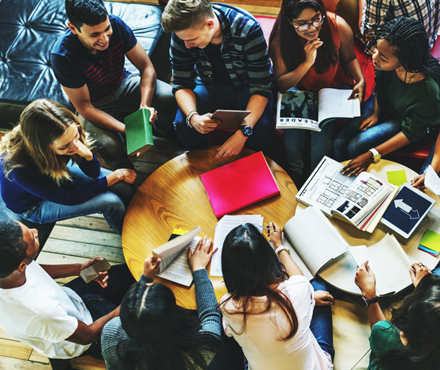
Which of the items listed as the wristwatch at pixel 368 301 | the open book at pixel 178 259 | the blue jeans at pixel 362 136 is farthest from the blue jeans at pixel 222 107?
the wristwatch at pixel 368 301

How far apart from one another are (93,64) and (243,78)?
881 millimetres

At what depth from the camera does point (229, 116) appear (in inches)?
77.8

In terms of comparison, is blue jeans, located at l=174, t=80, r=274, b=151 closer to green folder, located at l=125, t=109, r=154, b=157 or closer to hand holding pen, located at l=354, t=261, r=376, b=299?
green folder, located at l=125, t=109, r=154, b=157

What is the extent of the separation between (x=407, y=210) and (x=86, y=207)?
165cm

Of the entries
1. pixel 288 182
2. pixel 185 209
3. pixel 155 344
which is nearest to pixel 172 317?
pixel 155 344

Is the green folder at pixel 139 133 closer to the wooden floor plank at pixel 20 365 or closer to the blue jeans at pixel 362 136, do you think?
the blue jeans at pixel 362 136

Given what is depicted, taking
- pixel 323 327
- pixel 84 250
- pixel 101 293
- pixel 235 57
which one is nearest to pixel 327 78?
pixel 235 57

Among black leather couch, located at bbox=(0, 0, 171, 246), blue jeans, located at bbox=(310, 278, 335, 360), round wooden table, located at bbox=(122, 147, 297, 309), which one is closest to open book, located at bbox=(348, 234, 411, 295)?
blue jeans, located at bbox=(310, 278, 335, 360)

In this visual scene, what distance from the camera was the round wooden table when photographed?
1.81 m

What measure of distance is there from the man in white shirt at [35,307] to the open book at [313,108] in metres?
1.36

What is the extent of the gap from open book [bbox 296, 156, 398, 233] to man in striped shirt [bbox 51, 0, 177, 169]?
3.37ft

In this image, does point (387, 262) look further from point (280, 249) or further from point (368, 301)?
point (280, 249)

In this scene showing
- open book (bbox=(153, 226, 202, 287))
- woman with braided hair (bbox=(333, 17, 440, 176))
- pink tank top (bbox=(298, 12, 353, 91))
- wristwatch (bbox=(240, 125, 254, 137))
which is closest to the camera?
open book (bbox=(153, 226, 202, 287))

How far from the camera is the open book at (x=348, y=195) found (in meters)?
1.72
